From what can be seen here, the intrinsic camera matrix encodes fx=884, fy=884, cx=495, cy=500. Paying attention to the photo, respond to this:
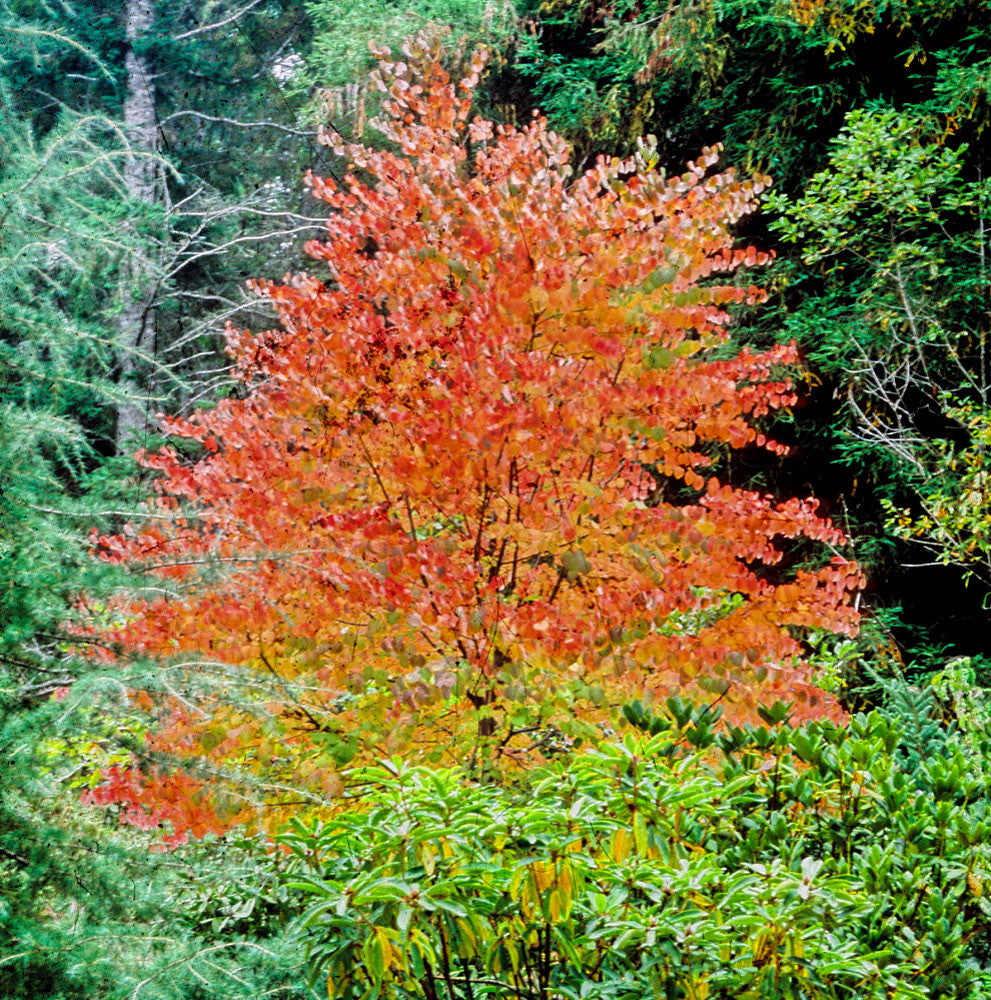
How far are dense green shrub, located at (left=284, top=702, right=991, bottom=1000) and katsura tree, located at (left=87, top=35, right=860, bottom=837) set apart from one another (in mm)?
1120

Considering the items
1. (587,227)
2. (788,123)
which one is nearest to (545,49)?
(788,123)

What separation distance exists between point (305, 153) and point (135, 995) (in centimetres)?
1570

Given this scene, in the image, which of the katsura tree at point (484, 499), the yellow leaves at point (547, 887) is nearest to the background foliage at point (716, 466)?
the yellow leaves at point (547, 887)

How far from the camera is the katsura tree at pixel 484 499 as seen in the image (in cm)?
427

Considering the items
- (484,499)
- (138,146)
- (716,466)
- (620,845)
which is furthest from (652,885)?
(138,146)

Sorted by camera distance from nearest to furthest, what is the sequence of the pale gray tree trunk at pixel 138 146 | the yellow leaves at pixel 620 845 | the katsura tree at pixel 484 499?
1. the yellow leaves at pixel 620 845
2. the katsura tree at pixel 484 499
3. the pale gray tree trunk at pixel 138 146

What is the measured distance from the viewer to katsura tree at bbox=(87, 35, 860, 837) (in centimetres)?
427

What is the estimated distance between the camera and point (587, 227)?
5.21 m

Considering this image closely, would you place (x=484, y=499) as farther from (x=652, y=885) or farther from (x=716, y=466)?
(x=716, y=466)

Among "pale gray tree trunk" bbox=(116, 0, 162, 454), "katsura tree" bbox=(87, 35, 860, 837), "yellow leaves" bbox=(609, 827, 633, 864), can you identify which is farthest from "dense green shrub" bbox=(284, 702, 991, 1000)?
"pale gray tree trunk" bbox=(116, 0, 162, 454)

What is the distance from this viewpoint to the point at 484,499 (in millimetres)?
4641

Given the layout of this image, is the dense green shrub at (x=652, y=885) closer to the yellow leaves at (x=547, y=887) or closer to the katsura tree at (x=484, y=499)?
the yellow leaves at (x=547, y=887)

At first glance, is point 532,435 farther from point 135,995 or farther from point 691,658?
point 135,995

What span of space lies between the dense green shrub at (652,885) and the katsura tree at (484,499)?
1.12 m
